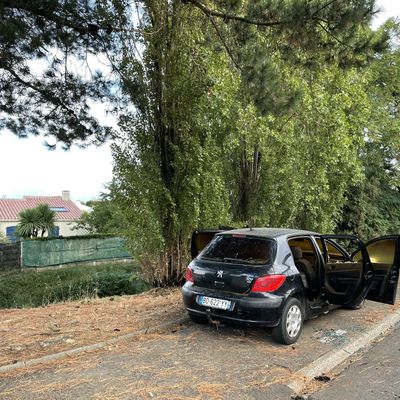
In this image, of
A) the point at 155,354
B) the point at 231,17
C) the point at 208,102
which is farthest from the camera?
the point at 208,102

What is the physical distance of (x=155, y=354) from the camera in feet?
16.5

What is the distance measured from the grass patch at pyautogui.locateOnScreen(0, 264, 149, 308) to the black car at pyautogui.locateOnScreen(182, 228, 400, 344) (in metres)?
7.85

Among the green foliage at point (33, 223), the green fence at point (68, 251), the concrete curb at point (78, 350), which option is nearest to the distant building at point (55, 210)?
the green foliage at point (33, 223)

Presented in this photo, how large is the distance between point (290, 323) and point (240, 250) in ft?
3.93

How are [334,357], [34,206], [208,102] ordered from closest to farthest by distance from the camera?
[334,357] < [208,102] < [34,206]

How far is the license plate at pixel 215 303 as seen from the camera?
546 centimetres

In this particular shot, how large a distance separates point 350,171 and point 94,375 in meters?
10.8

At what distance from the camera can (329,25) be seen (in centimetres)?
734

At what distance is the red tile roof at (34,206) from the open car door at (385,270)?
41.4m

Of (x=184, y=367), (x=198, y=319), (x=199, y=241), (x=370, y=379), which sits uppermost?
A: (x=199, y=241)

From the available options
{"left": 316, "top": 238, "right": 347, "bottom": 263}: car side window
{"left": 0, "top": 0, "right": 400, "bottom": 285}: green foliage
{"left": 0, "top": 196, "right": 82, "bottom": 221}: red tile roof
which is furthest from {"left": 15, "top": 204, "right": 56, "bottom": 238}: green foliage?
{"left": 316, "top": 238, "right": 347, "bottom": 263}: car side window

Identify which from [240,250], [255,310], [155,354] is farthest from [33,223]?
[255,310]

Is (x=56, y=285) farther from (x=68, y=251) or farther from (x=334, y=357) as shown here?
(x=334, y=357)

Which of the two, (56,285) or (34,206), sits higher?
(34,206)
